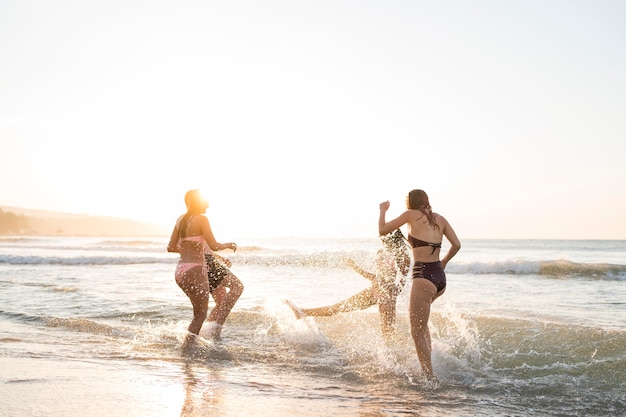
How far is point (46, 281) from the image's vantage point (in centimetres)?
1770

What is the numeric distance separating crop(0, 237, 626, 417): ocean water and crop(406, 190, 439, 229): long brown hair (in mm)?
1878

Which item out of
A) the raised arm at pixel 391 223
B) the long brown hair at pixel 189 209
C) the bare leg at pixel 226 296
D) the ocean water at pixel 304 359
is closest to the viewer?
the ocean water at pixel 304 359

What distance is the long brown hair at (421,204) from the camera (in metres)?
6.28

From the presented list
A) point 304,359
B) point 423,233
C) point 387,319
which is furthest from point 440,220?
point 304,359

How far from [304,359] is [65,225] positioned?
310 ft

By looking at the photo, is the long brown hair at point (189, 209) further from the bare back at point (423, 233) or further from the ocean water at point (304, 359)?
the bare back at point (423, 233)

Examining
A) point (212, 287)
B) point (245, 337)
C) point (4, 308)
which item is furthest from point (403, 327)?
point (4, 308)

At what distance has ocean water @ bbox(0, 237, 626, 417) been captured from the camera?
5.20m

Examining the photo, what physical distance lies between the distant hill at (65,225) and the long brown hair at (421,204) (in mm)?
85073

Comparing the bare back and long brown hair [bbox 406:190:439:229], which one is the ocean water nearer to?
the bare back

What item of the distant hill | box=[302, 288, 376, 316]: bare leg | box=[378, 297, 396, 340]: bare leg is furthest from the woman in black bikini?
the distant hill

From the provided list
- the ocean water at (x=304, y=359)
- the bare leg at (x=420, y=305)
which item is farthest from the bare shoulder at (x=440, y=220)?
the ocean water at (x=304, y=359)

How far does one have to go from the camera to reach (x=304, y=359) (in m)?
7.78

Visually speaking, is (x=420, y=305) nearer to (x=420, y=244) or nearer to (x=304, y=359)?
(x=420, y=244)
